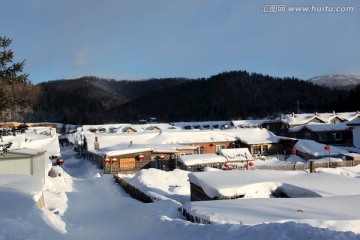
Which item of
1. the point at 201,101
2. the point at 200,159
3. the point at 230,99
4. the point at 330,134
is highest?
the point at 230,99

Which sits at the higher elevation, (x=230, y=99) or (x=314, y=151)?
(x=230, y=99)

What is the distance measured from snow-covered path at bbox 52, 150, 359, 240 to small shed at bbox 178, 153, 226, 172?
318 inches

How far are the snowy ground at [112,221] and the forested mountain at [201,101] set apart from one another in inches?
4177

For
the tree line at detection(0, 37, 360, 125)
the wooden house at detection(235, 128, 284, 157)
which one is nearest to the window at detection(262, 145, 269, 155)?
the wooden house at detection(235, 128, 284, 157)

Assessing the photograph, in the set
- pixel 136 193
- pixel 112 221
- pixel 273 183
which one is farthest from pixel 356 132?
pixel 112 221

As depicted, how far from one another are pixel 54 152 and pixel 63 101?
139685 mm

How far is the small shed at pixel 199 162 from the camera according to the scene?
30.1 meters

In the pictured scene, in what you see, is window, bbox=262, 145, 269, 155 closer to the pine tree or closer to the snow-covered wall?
the snow-covered wall

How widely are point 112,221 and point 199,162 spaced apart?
1687 cm

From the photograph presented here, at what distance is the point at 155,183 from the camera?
2386 cm

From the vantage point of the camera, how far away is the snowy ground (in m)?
7.62

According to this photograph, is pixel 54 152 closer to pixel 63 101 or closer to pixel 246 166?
pixel 246 166

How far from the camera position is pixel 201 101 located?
152875mm

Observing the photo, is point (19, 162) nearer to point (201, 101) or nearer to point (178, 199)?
point (178, 199)
